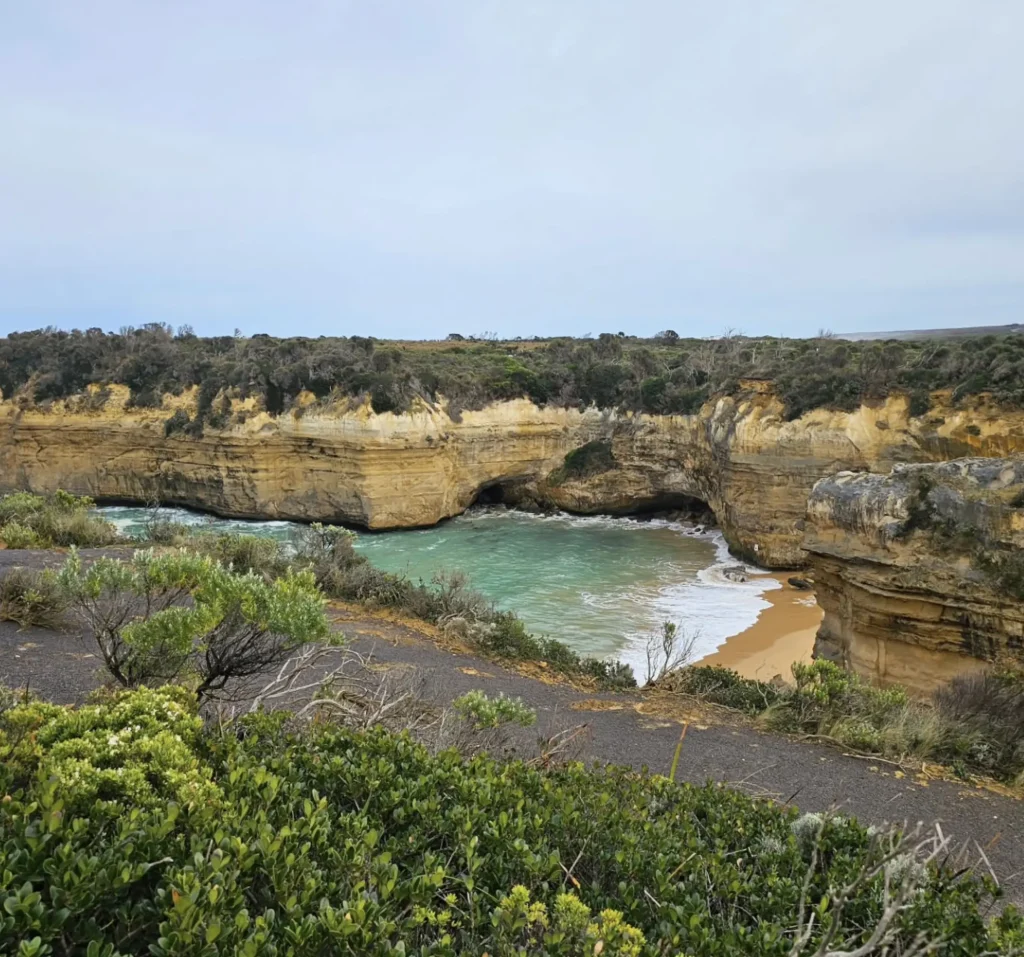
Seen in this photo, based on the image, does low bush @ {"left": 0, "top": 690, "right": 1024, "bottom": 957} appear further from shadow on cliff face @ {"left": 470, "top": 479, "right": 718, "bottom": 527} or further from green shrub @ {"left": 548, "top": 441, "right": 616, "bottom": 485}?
green shrub @ {"left": 548, "top": 441, "right": 616, "bottom": 485}

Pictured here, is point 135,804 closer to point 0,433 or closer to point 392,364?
point 392,364

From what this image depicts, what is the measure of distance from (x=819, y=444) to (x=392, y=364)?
16685mm

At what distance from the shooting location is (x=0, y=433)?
29.2 meters

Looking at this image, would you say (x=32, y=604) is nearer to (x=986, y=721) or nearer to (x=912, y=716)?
(x=912, y=716)

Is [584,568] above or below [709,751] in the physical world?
below

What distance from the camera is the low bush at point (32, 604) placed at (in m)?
8.05

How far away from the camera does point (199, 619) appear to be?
4.16 metres

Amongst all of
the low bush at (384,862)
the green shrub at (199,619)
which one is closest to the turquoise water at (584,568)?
the green shrub at (199,619)

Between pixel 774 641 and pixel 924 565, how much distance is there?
259 inches

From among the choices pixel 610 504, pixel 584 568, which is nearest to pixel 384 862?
pixel 584 568

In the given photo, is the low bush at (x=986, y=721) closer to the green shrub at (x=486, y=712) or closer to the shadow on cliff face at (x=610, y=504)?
the green shrub at (x=486, y=712)

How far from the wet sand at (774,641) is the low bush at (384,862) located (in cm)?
972

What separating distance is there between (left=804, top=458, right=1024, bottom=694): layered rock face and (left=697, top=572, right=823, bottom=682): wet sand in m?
2.94

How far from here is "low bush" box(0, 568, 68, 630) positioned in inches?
317
